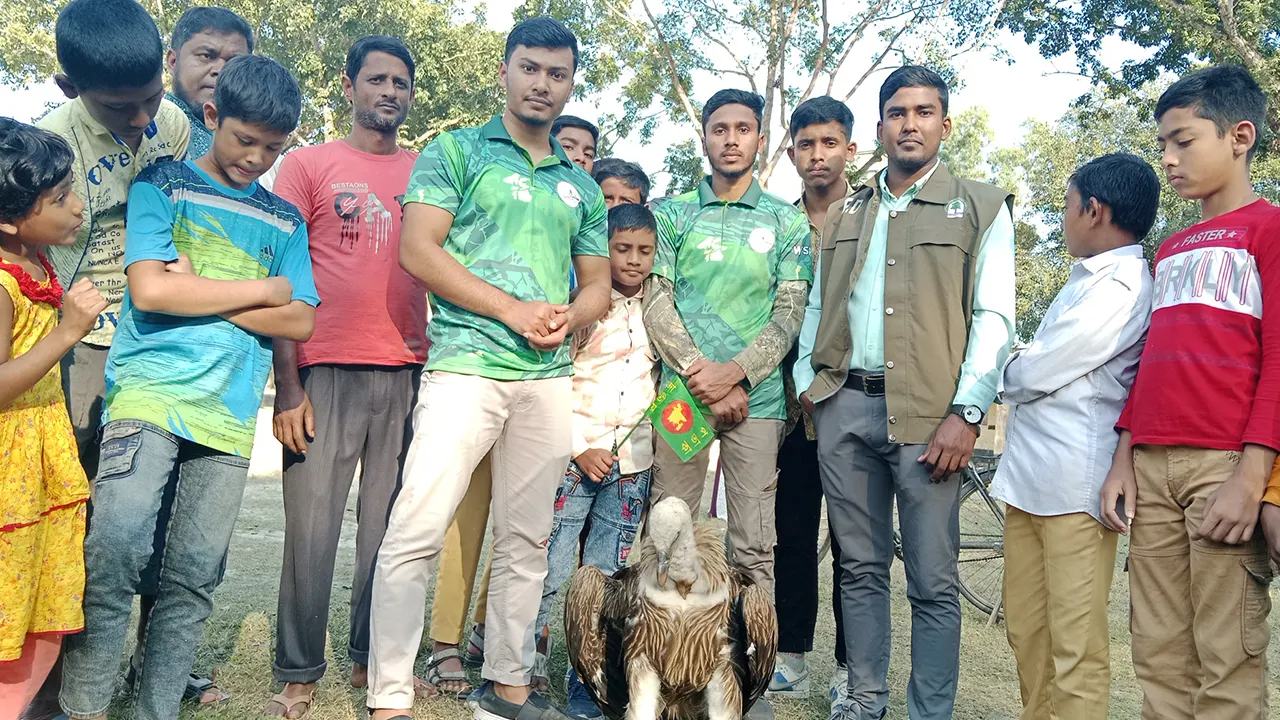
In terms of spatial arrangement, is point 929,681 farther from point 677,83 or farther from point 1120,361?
point 677,83

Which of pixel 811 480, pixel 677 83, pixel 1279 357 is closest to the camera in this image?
pixel 1279 357

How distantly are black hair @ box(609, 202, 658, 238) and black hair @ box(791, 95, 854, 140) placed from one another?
1101 mm

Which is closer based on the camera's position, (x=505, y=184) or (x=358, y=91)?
(x=505, y=184)

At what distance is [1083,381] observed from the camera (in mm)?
3672

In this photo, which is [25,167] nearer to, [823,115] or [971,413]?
[971,413]

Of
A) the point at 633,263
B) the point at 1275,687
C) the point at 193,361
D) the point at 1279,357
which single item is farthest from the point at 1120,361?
the point at 193,361

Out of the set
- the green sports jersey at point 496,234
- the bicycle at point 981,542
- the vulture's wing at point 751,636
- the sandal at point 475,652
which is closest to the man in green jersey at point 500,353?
the green sports jersey at point 496,234

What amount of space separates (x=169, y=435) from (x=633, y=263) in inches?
87.3

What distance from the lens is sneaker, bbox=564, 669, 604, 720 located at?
Answer: 4258mm

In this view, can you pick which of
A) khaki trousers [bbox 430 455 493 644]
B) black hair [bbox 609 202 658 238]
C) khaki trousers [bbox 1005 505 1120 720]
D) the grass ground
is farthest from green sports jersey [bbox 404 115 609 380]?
khaki trousers [bbox 1005 505 1120 720]

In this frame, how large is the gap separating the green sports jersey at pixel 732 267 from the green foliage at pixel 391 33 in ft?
56.2

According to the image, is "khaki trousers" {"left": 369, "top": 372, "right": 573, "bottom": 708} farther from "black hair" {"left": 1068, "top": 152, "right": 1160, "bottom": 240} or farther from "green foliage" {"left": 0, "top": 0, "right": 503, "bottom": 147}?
"green foliage" {"left": 0, "top": 0, "right": 503, "bottom": 147}

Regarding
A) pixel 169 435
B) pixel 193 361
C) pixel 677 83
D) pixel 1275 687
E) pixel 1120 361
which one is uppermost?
pixel 677 83

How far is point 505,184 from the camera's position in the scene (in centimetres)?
380
